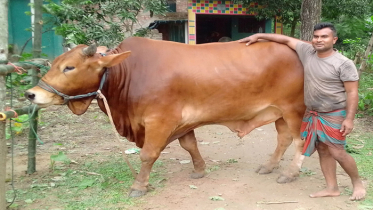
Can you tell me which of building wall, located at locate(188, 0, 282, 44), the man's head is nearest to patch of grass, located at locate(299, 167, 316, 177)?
the man's head

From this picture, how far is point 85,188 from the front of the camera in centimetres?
372

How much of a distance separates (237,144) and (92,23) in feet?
9.78

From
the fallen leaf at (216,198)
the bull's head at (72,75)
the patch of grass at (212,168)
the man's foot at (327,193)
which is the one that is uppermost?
the bull's head at (72,75)

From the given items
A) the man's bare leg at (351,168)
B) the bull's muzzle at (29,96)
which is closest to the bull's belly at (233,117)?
the man's bare leg at (351,168)

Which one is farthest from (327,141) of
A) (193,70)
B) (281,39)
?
(193,70)

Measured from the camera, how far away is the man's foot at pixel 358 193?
340cm

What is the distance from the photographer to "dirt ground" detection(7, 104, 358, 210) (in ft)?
11.2

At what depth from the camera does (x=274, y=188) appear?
12.5 feet

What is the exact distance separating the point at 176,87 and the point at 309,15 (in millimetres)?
5660

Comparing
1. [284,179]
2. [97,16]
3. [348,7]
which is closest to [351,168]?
[284,179]

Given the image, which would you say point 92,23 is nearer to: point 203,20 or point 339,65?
point 339,65

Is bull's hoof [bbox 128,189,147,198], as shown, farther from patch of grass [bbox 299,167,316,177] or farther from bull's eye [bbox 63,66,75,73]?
patch of grass [bbox 299,167,316,177]

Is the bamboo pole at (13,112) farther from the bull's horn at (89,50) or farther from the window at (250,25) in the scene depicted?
the window at (250,25)

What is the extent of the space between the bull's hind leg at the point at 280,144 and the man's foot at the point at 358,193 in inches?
36.5
